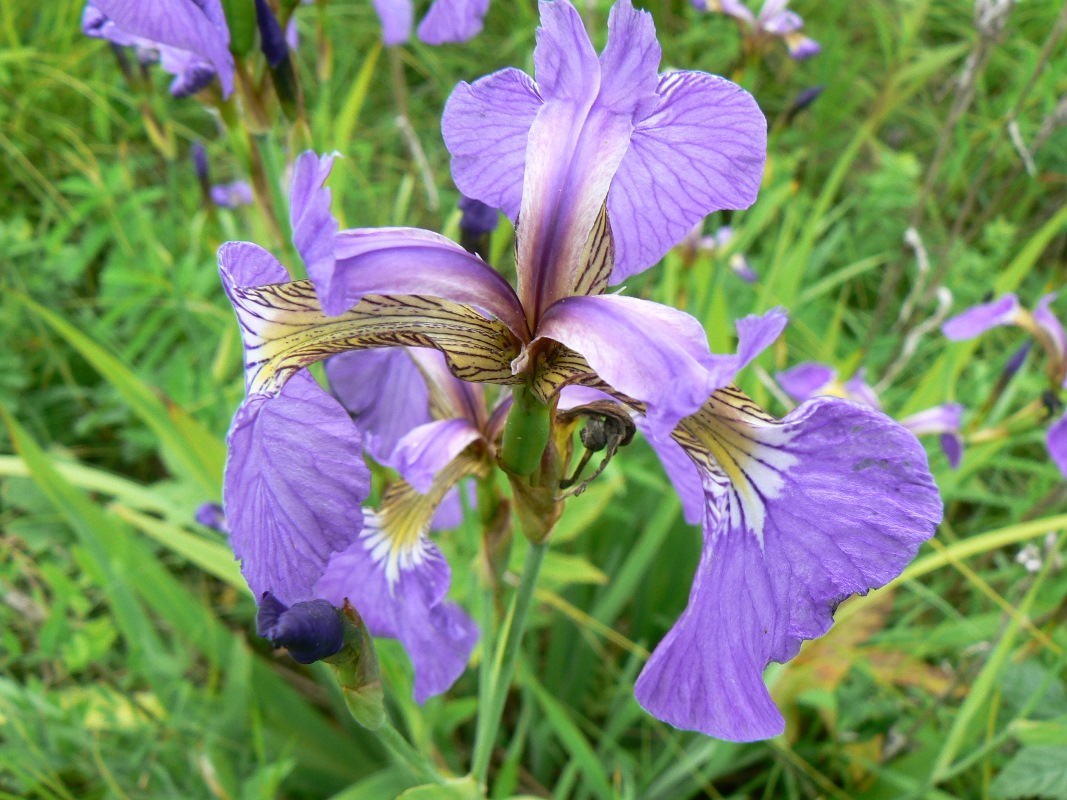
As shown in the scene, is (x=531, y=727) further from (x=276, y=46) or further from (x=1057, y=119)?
(x=1057, y=119)

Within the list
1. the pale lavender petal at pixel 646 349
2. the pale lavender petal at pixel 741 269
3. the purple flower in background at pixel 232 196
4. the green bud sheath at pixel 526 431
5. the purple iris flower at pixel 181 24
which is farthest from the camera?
the pale lavender petal at pixel 741 269

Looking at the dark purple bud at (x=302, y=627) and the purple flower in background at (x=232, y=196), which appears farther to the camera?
the purple flower in background at (x=232, y=196)

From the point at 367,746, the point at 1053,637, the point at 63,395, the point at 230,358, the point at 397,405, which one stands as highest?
the point at 397,405

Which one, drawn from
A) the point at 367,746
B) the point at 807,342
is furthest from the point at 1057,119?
the point at 367,746

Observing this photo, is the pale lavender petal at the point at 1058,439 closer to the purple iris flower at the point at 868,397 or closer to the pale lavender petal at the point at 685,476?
the purple iris flower at the point at 868,397

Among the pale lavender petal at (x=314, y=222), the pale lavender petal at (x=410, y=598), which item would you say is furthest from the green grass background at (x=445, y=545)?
the pale lavender petal at (x=314, y=222)

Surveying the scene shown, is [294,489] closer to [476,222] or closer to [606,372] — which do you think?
[606,372]
